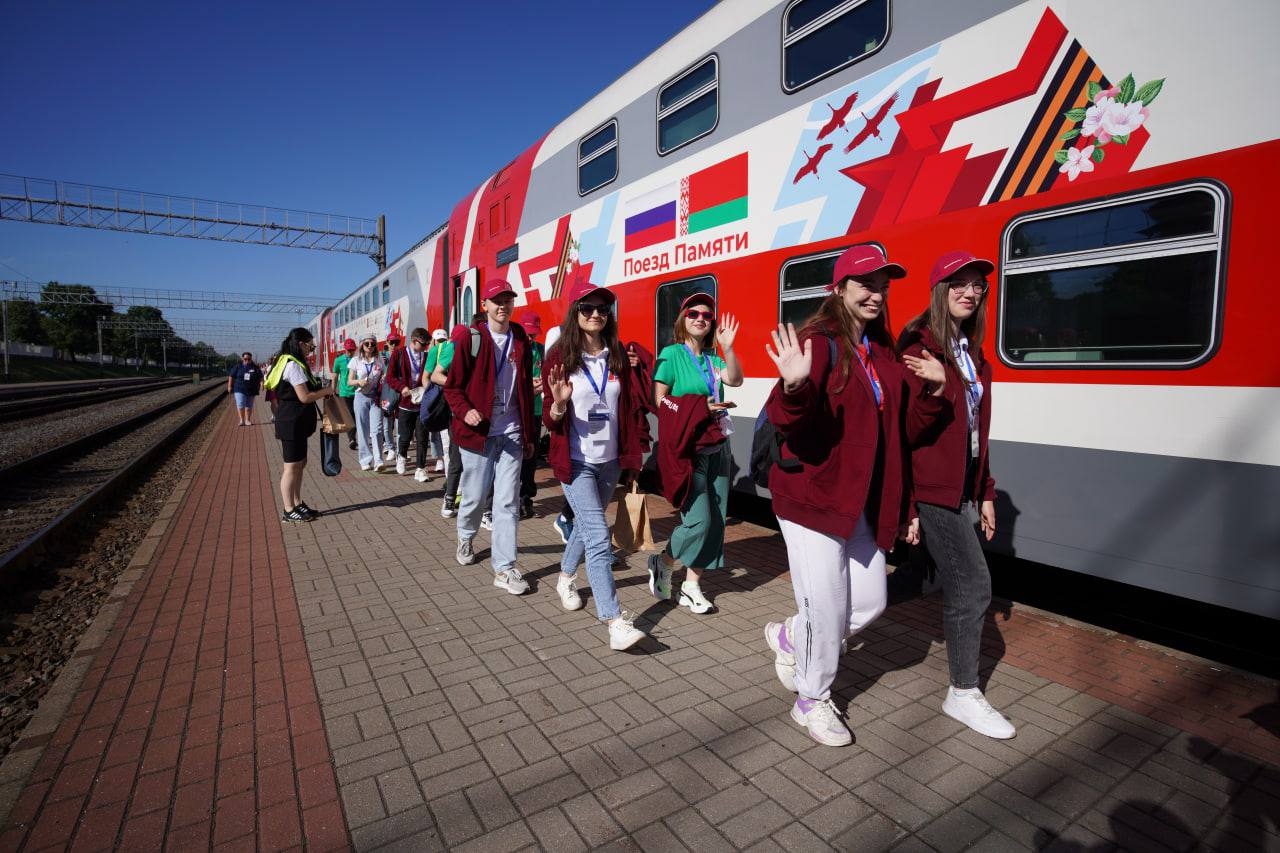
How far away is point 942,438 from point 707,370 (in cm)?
172

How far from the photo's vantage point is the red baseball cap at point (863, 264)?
8.42 feet

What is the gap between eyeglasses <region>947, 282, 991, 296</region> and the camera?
2799 millimetres

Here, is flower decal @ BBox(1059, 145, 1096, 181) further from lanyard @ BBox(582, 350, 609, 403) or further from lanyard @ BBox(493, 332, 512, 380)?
lanyard @ BBox(493, 332, 512, 380)

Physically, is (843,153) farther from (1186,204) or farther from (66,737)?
(66,737)

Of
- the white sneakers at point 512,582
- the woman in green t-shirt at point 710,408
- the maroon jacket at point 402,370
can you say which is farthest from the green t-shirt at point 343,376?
the woman in green t-shirt at point 710,408

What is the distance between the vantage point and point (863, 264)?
259 cm

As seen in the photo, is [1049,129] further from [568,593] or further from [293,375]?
[293,375]

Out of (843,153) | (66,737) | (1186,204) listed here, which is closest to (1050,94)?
(1186,204)

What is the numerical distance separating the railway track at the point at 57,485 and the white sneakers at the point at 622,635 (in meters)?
4.92

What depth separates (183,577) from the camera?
5.01m

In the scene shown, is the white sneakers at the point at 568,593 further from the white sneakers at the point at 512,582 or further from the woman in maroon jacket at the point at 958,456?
the woman in maroon jacket at the point at 958,456

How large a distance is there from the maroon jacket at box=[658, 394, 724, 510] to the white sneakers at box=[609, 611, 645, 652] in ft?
2.57

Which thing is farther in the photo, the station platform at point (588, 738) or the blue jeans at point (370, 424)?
the blue jeans at point (370, 424)

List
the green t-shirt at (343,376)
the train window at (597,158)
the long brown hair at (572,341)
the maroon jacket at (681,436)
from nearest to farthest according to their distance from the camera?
the long brown hair at (572,341)
the maroon jacket at (681,436)
the train window at (597,158)
the green t-shirt at (343,376)
